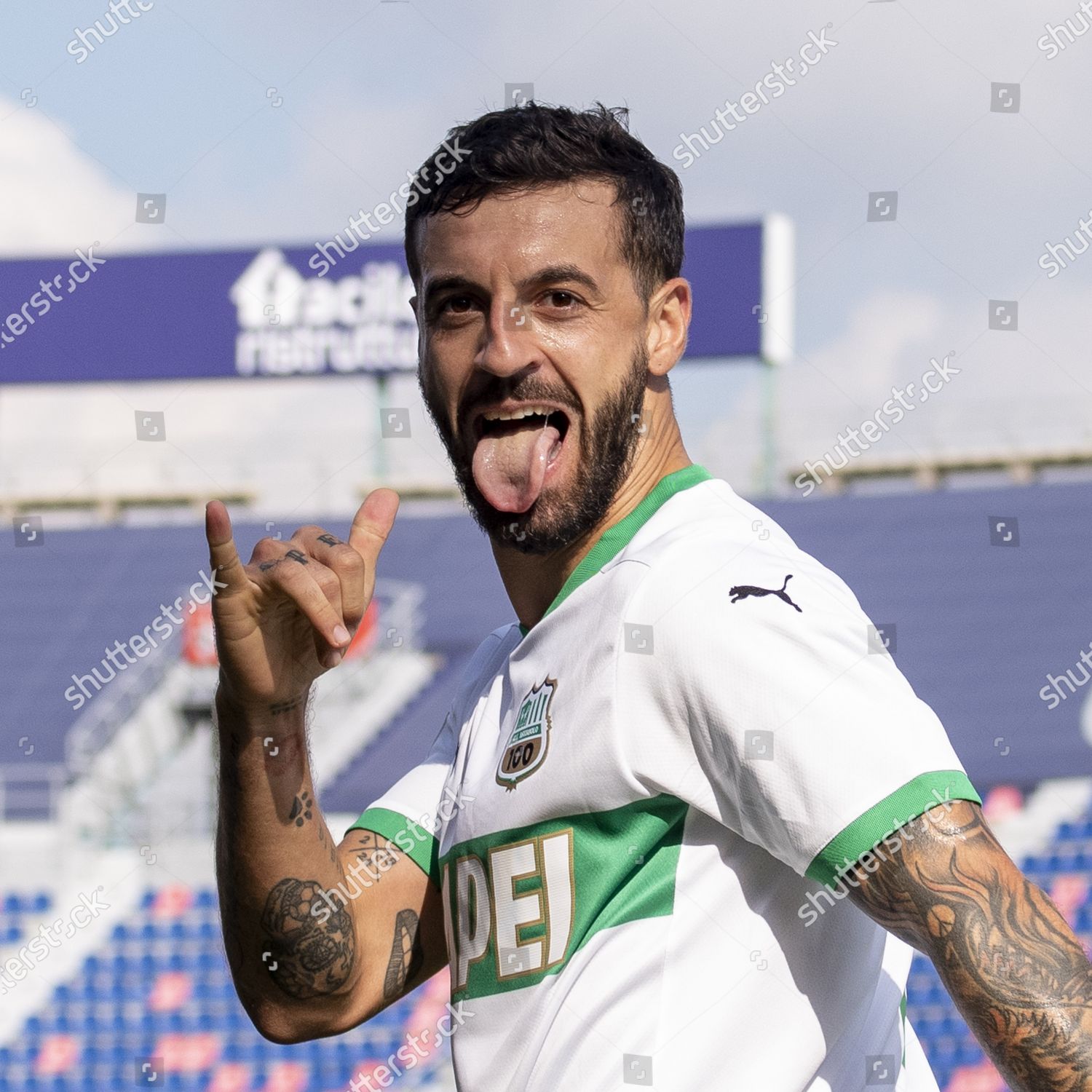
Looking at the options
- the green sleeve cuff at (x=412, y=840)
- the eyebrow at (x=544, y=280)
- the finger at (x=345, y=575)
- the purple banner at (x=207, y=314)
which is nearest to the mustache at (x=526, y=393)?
the eyebrow at (x=544, y=280)

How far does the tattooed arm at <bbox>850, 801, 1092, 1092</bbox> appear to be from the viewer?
106cm

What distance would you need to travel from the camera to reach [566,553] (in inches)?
61.8

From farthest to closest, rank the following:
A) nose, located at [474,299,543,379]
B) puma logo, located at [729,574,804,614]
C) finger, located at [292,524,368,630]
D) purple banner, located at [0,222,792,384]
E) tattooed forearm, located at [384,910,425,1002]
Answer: purple banner, located at [0,222,792,384] < tattooed forearm, located at [384,910,425,1002] < nose, located at [474,299,543,379] < finger, located at [292,524,368,630] < puma logo, located at [729,574,804,614]

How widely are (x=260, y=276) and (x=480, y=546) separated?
357 centimetres

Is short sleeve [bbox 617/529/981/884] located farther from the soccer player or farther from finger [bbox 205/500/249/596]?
finger [bbox 205/500/249/596]

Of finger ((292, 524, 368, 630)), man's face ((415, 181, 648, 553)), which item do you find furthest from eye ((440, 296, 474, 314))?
finger ((292, 524, 368, 630))

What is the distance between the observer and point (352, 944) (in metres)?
1.69

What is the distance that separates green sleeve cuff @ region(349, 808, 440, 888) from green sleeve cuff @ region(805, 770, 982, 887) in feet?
2.49

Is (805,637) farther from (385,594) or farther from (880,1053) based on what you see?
(385,594)

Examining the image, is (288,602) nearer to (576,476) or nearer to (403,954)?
(576,476)

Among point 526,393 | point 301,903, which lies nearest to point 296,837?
point 301,903

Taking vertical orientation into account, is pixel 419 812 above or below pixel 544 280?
below

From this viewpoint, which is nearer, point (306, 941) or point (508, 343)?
point (508, 343)

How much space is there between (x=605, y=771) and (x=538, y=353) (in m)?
0.49
